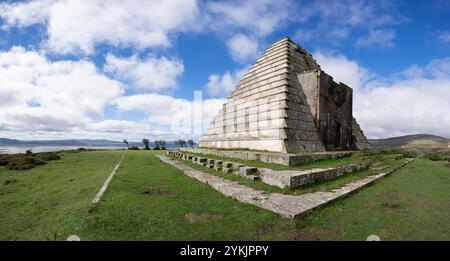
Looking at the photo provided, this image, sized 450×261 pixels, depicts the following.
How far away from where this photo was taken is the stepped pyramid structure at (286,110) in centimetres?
1636

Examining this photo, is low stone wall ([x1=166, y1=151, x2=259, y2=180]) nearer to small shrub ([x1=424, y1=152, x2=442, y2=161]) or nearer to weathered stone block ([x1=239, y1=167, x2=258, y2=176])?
weathered stone block ([x1=239, y1=167, x2=258, y2=176])

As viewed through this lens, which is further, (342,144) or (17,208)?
(342,144)

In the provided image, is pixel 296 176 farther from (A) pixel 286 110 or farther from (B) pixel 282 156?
(A) pixel 286 110

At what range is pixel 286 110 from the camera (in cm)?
1620

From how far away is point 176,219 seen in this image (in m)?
5.98

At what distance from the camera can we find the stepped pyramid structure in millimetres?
16359

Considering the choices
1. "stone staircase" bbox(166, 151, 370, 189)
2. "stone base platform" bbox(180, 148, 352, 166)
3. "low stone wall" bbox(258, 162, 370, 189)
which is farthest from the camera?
"stone base platform" bbox(180, 148, 352, 166)

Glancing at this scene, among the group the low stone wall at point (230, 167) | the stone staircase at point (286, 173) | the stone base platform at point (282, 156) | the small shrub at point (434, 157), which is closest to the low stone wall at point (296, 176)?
the stone staircase at point (286, 173)

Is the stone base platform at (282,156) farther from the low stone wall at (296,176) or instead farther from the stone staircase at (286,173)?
the low stone wall at (296,176)

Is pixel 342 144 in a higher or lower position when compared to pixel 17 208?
higher

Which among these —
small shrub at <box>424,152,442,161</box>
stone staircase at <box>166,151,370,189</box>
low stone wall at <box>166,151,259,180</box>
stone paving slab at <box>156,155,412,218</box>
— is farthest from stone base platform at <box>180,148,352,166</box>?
small shrub at <box>424,152,442,161</box>

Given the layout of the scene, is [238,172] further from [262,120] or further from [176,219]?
[262,120]
